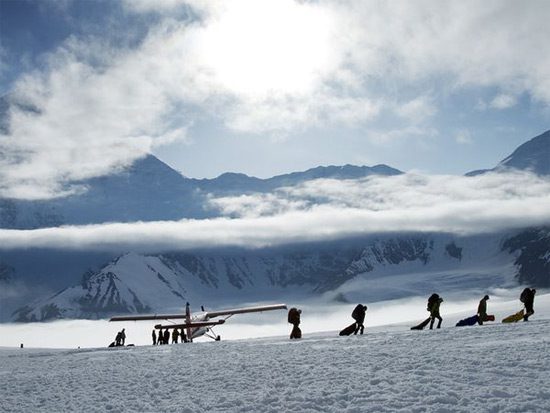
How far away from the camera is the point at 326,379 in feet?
52.6

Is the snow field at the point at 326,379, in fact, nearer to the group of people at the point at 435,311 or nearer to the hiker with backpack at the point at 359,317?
the group of people at the point at 435,311

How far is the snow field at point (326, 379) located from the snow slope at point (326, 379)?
0.03m

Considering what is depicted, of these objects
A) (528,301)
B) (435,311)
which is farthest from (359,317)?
(528,301)

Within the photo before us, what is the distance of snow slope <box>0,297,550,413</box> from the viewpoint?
1339 centimetres

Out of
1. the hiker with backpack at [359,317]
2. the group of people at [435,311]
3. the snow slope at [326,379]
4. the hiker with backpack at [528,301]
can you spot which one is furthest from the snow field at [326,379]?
the hiker with backpack at [528,301]

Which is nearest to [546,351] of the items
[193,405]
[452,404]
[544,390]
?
[544,390]

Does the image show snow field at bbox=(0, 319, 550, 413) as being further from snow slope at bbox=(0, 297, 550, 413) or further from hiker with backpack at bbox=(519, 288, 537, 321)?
hiker with backpack at bbox=(519, 288, 537, 321)

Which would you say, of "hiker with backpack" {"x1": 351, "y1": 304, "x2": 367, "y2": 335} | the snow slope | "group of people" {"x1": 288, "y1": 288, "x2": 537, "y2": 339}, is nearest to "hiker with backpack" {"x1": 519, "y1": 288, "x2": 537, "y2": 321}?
"group of people" {"x1": 288, "y1": 288, "x2": 537, "y2": 339}

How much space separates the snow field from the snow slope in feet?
0.09

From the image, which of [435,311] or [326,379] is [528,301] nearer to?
[435,311]

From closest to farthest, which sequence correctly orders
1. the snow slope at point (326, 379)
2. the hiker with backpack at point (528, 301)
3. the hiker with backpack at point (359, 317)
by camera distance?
1. the snow slope at point (326, 379)
2. the hiker with backpack at point (528, 301)
3. the hiker with backpack at point (359, 317)

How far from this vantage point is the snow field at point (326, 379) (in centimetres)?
1339

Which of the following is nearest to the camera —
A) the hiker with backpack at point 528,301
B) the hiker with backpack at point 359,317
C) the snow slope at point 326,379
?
the snow slope at point 326,379

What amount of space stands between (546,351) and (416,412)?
6214 mm
